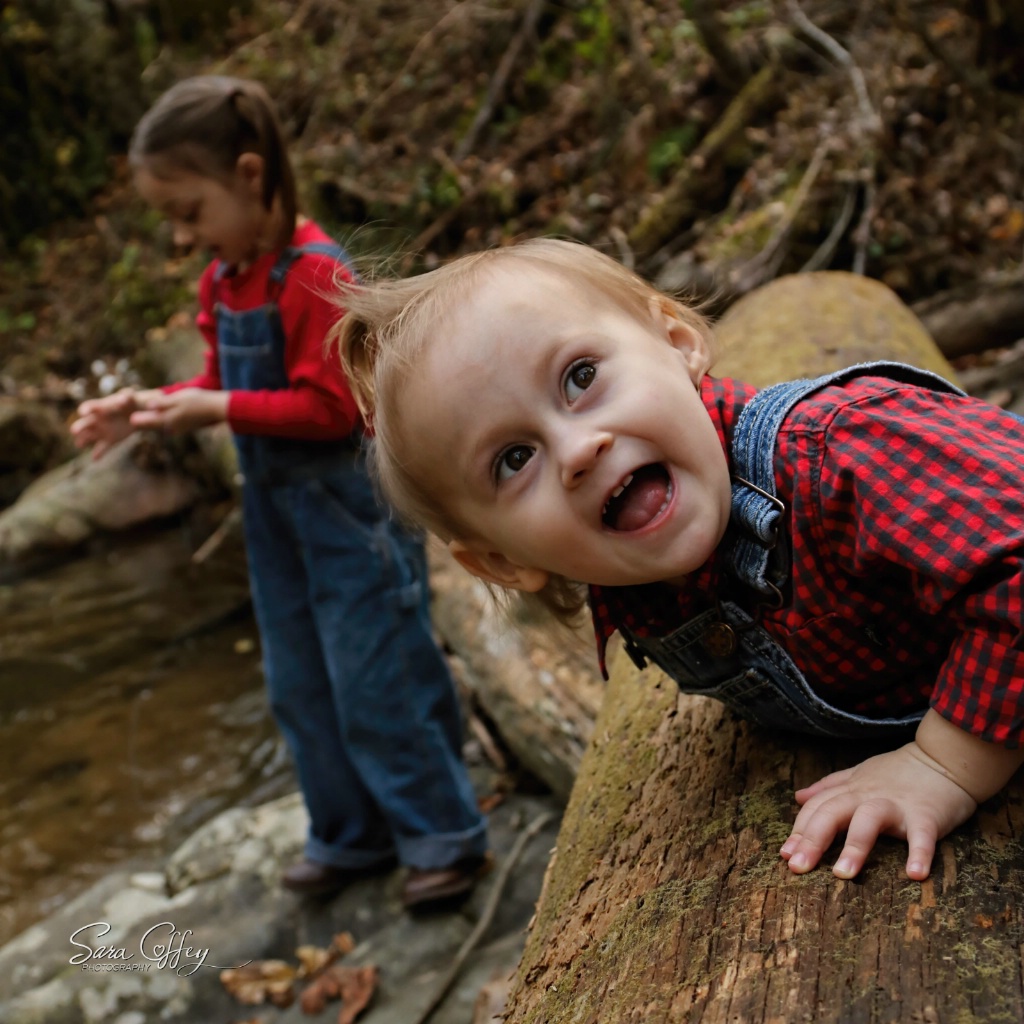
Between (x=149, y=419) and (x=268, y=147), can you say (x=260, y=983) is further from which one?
(x=268, y=147)

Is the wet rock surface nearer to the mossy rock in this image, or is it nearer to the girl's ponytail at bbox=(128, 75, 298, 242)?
the mossy rock

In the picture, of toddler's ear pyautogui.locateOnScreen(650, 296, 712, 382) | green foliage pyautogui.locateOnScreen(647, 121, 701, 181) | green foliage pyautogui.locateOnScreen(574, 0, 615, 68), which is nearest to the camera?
toddler's ear pyautogui.locateOnScreen(650, 296, 712, 382)

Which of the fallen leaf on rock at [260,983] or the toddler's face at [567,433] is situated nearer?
the toddler's face at [567,433]

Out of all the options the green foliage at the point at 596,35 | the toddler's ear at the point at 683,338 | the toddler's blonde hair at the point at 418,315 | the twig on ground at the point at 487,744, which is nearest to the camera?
the toddler's blonde hair at the point at 418,315

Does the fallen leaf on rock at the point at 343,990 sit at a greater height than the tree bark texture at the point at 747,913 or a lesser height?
lesser

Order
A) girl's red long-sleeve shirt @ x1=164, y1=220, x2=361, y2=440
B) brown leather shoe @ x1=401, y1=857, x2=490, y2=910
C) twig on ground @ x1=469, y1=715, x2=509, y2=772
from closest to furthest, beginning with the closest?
girl's red long-sleeve shirt @ x1=164, y1=220, x2=361, y2=440 < brown leather shoe @ x1=401, y1=857, x2=490, y2=910 < twig on ground @ x1=469, y1=715, x2=509, y2=772

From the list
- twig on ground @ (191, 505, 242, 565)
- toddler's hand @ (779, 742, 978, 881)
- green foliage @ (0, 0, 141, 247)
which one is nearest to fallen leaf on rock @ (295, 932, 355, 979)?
toddler's hand @ (779, 742, 978, 881)

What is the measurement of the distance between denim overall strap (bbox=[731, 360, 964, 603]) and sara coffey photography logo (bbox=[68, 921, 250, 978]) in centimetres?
213

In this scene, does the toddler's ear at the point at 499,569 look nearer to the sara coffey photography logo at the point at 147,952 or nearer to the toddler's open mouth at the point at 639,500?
the toddler's open mouth at the point at 639,500

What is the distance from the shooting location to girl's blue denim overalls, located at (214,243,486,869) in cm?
265

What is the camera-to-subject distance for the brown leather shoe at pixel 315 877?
305 centimetres

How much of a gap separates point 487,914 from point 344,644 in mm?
856

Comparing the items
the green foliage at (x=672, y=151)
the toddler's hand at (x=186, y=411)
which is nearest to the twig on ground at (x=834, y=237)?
the green foliage at (x=672, y=151)

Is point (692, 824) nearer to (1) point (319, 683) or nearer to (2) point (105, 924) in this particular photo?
(1) point (319, 683)
